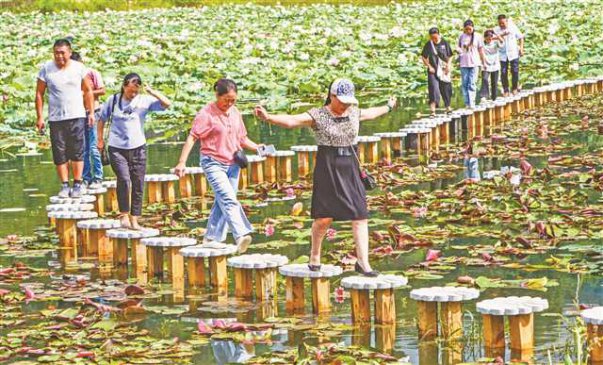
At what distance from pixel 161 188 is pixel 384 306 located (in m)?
6.85

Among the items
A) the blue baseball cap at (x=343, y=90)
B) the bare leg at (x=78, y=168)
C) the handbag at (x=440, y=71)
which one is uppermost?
the handbag at (x=440, y=71)

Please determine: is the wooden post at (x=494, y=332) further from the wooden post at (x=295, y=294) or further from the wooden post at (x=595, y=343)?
the wooden post at (x=295, y=294)

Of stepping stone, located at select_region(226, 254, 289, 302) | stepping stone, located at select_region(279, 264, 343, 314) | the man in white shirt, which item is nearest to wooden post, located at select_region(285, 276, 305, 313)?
stepping stone, located at select_region(279, 264, 343, 314)

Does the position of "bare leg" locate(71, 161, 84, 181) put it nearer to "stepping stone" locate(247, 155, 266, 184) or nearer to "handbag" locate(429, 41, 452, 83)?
"stepping stone" locate(247, 155, 266, 184)

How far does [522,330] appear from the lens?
898 centimetres

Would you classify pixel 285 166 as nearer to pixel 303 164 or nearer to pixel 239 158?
pixel 303 164

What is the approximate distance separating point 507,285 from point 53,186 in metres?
8.38

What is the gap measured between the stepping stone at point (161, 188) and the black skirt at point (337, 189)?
5.77m

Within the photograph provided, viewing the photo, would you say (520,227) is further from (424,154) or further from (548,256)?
(424,154)

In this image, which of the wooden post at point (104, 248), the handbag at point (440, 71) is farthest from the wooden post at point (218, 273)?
the handbag at point (440, 71)

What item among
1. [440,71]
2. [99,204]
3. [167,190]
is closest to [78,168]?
[99,204]

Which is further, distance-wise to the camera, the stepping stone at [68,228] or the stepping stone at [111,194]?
the stepping stone at [111,194]

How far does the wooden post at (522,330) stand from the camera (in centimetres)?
896

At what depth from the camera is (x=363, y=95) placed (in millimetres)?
28688
